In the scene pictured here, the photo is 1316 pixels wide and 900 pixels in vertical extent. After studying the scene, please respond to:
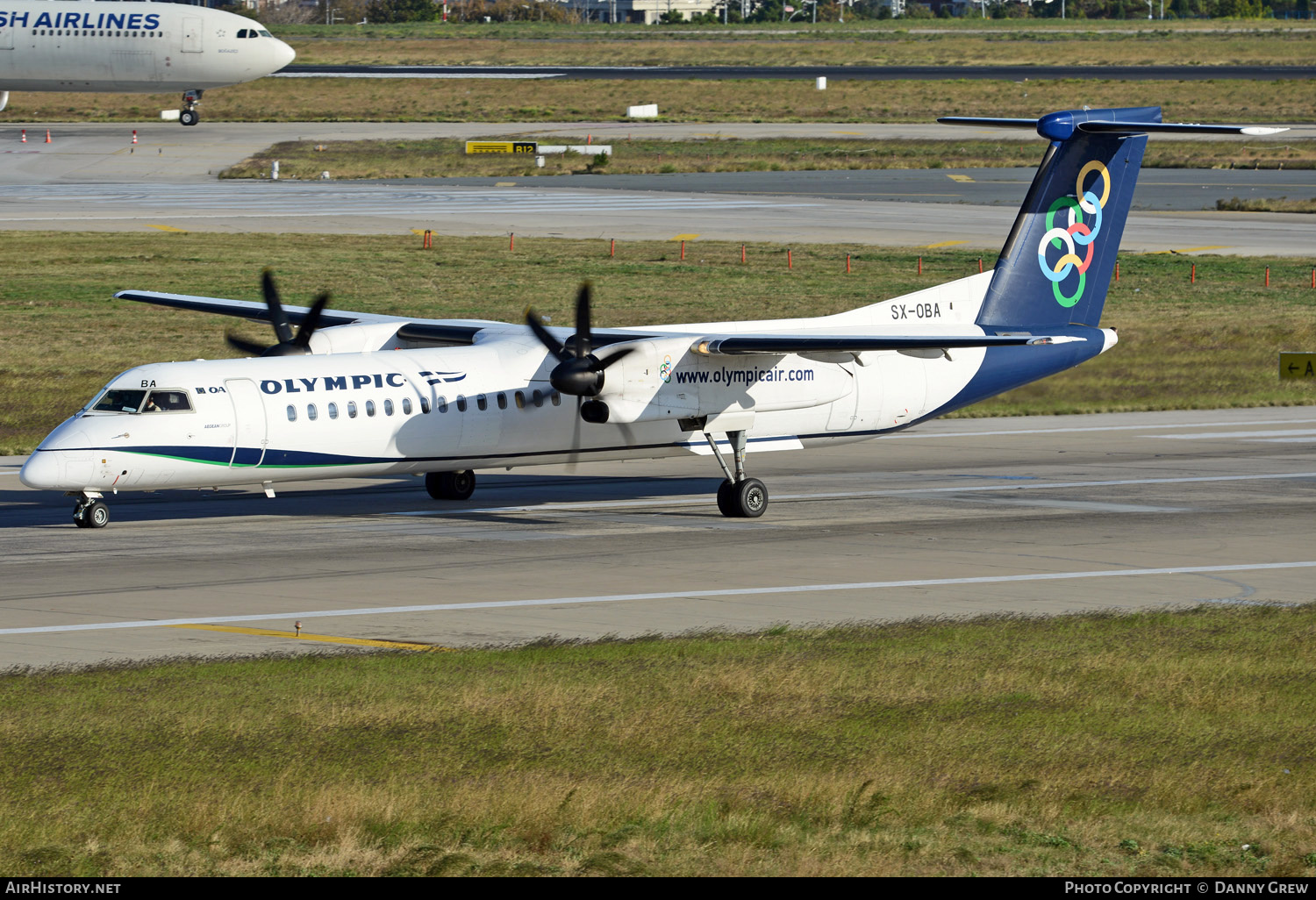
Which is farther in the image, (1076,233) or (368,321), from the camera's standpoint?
(1076,233)

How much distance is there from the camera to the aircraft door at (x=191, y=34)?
84875 millimetres

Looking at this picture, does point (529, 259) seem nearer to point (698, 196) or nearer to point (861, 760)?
point (698, 196)

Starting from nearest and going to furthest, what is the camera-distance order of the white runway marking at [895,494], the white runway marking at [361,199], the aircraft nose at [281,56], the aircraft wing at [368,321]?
the white runway marking at [895,494] → the aircraft wing at [368,321] → the white runway marking at [361,199] → the aircraft nose at [281,56]

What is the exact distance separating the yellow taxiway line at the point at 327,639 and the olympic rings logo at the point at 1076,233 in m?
17.2

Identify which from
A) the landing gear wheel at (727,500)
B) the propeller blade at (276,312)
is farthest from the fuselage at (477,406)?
the propeller blade at (276,312)

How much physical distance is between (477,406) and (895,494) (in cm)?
796

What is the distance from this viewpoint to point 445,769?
12953 mm

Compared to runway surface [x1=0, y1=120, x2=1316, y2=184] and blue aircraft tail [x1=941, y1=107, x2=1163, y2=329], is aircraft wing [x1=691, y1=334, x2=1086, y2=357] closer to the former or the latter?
blue aircraft tail [x1=941, y1=107, x2=1163, y2=329]

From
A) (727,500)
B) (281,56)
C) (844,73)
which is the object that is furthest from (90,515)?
(844,73)

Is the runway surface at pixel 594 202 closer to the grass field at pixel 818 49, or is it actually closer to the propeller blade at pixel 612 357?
the propeller blade at pixel 612 357

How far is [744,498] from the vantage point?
26.9 metres

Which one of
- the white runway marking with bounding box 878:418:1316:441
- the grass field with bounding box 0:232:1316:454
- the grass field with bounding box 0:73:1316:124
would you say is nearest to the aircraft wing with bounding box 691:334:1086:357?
the white runway marking with bounding box 878:418:1316:441

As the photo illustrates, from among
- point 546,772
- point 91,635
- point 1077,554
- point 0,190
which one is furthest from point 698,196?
point 546,772

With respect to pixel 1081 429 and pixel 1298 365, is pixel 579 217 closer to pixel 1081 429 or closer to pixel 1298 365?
pixel 1081 429
